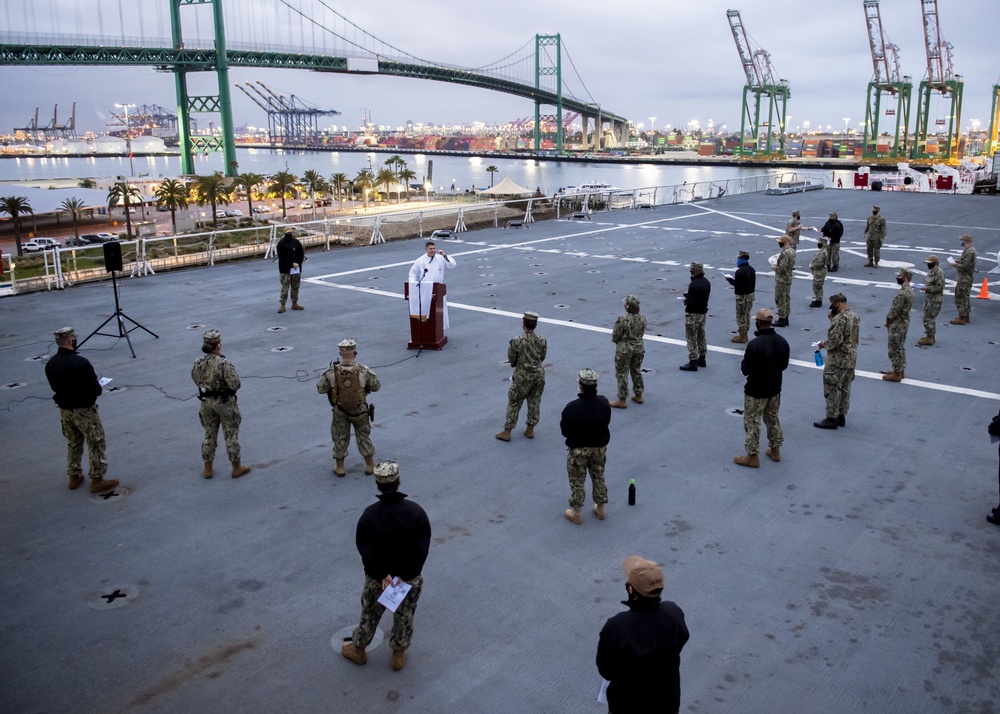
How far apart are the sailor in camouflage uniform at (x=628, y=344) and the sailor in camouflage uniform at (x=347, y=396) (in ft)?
12.4

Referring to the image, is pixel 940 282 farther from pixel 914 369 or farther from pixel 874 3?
pixel 874 3

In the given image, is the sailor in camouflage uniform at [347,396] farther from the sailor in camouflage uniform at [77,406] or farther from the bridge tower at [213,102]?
the bridge tower at [213,102]

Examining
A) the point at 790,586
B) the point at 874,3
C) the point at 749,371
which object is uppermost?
the point at 874,3

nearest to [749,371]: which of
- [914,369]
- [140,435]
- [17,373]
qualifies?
[914,369]

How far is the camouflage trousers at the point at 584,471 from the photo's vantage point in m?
7.20

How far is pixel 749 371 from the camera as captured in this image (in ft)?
28.1

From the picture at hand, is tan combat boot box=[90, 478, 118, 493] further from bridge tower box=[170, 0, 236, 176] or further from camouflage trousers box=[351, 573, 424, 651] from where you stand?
bridge tower box=[170, 0, 236, 176]

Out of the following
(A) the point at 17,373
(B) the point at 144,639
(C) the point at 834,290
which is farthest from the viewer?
(C) the point at 834,290

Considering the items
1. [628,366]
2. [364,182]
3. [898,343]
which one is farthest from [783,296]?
[364,182]

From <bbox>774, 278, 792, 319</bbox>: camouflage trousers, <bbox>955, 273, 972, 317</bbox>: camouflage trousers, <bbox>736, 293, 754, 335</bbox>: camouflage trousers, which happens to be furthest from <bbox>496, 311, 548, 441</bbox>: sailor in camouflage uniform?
<bbox>955, 273, 972, 317</bbox>: camouflage trousers

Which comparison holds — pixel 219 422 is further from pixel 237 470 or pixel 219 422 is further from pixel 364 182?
pixel 364 182

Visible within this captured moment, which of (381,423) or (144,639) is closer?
(144,639)

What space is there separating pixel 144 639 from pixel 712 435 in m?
6.89

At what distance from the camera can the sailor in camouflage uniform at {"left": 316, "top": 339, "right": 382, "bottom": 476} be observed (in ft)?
26.3
